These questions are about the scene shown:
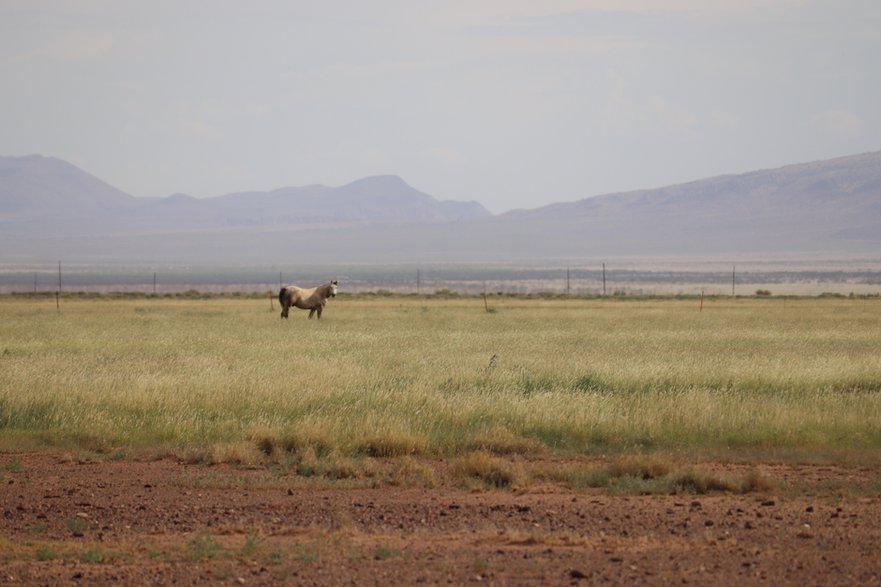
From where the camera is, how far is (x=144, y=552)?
896cm

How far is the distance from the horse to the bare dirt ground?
31090 mm

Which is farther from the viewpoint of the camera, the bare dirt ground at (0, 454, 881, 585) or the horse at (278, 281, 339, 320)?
the horse at (278, 281, 339, 320)

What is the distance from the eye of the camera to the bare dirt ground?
8.31 metres

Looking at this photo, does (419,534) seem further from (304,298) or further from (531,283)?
(531,283)

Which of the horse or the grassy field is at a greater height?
the horse

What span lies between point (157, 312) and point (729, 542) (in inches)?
1658

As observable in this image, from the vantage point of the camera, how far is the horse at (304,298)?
142 feet

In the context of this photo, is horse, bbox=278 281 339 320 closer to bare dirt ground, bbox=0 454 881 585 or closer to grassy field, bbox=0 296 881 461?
grassy field, bbox=0 296 881 461

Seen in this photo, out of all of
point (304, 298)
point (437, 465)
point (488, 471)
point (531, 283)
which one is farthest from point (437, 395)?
point (531, 283)

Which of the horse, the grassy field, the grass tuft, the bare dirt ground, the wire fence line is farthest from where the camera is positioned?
the wire fence line

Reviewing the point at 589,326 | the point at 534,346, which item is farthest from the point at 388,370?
the point at 589,326

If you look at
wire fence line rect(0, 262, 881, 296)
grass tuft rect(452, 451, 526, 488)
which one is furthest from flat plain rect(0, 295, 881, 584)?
wire fence line rect(0, 262, 881, 296)

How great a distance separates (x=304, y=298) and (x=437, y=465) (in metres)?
31.8

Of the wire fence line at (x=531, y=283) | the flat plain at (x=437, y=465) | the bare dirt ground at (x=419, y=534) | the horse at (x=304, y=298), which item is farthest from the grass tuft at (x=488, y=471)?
the wire fence line at (x=531, y=283)
